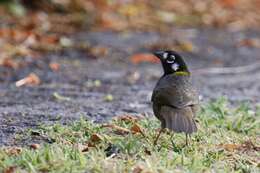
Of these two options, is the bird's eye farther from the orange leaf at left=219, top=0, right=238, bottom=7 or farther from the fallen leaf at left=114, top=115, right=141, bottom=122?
the orange leaf at left=219, top=0, right=238, bottom=7

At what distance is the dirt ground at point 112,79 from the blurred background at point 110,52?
0.01 meters

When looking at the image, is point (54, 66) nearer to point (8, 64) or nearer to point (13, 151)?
point (8, 64)

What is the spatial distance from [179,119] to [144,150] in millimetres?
328

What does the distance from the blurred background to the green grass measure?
0.55 metres

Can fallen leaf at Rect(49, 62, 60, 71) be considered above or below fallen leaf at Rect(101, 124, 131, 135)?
below

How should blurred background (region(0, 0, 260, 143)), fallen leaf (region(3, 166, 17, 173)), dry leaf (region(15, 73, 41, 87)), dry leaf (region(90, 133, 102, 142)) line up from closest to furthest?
1. fallen leaf (region(3, 166, 17, 173))
2. dry leaf (region(90, 133, 102, 142))
3. blurred background (region(0, 0, 260, 143))
4. dry leaf (region(15, 73, 41, 87))

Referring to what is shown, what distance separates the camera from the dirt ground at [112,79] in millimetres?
6547

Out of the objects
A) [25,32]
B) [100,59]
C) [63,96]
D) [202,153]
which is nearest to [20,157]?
[202,153]

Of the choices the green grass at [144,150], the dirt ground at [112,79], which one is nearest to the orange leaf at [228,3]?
the dirt ground at [112,79]

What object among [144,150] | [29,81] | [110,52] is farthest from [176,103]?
[110,52]

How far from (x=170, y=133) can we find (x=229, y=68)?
430 centimetres

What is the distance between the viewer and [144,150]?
5051 millimetres

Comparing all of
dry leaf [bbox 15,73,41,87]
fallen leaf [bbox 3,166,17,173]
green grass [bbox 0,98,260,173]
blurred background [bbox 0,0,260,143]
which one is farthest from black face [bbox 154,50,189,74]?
dry leaf [bbox 15,73,41,87]

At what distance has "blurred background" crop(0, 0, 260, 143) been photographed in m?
7.23
